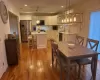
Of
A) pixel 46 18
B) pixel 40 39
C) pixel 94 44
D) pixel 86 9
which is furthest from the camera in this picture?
pixel 46 18

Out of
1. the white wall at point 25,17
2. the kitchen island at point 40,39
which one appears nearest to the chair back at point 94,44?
the kitchen island at point 40,39

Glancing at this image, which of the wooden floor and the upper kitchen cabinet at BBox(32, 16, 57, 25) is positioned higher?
the upper kitchen cabinet at BBox(32, 16, 57, 25)

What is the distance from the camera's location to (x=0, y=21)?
109 inches

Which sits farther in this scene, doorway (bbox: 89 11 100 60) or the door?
the door

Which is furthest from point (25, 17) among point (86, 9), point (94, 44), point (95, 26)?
point (94, 44)

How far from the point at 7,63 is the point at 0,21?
151 cm

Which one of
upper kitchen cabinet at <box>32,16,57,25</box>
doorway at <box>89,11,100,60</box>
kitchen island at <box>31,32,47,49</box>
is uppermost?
upper kitchen cabinet at <box>32,16,57,25</box>

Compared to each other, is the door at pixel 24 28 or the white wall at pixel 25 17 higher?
the white wall at pixel 25 17

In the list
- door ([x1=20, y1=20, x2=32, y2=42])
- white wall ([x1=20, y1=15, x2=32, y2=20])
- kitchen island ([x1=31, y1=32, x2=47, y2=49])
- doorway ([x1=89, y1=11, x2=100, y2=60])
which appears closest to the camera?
doorway ([x1=89, y1=11, x2=100, y2=60])

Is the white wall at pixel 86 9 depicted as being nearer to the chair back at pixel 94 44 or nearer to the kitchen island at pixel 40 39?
the chair back at pixel 94 44

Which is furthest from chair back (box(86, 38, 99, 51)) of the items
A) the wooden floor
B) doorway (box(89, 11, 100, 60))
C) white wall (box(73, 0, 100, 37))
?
white wall (box(73, 0, 100, 37))

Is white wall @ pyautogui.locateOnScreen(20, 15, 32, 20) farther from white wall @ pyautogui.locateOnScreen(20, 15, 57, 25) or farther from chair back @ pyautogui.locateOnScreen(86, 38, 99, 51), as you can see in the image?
chair back @ pyautogui.locateOnScreen(86, 38, 99, 51)

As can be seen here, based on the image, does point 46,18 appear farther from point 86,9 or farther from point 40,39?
point 86,9

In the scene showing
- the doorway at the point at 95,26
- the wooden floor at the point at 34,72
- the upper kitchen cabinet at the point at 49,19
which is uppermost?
the upper kitchen cabinet at the point at 49,19
